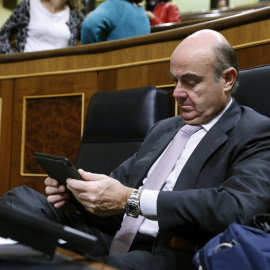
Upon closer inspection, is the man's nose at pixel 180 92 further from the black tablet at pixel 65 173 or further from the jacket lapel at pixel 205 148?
the black tablet at pixel 65 173

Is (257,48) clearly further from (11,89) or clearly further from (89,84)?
(11,89)

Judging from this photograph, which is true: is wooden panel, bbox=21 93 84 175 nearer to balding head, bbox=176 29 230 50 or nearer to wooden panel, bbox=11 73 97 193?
wooden panel, bbox=11 73 97 193

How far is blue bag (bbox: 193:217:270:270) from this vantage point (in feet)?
1.70

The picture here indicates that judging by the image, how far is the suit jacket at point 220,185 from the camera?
647mm

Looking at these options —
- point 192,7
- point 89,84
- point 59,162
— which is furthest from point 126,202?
point 192,7

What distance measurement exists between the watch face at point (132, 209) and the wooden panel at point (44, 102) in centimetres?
84

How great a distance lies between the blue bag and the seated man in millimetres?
88

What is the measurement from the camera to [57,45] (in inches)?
77.7

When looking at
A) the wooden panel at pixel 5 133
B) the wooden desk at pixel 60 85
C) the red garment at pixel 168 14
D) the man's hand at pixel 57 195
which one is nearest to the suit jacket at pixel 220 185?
the man's hand at pixel 57 195

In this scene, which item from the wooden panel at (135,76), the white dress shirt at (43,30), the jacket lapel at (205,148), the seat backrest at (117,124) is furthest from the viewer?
the white dress shirt at (43,30)

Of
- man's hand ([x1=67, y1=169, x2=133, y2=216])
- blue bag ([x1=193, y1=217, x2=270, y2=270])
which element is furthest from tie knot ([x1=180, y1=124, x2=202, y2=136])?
blue bag ([x1=193, y1=217, x2=270, y2=270])

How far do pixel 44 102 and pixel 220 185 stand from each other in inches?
40.9

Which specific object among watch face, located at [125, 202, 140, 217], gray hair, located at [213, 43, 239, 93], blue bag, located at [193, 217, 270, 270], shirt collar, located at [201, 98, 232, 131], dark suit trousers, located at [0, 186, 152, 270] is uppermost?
gray hair, located at [213, 43, 239, 93]

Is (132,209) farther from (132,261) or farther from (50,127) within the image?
(50,127)
